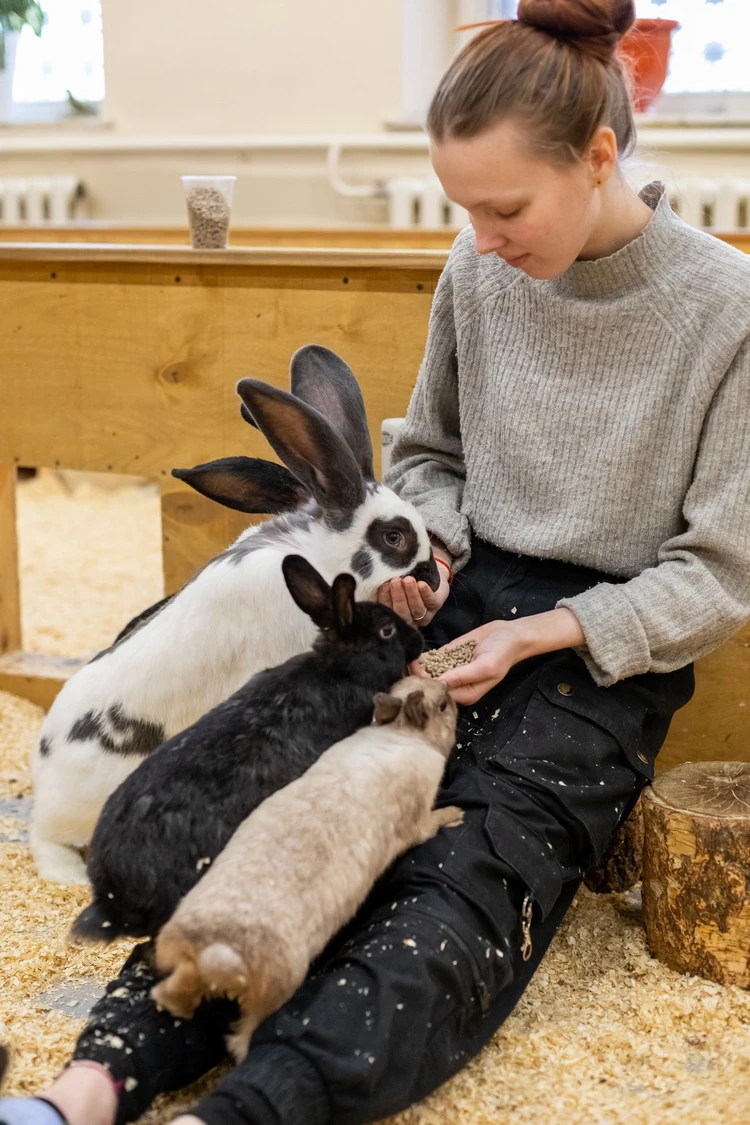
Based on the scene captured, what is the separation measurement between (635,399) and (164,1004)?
105 cm

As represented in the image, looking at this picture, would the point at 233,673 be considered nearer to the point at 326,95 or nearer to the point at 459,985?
the point at 459,985

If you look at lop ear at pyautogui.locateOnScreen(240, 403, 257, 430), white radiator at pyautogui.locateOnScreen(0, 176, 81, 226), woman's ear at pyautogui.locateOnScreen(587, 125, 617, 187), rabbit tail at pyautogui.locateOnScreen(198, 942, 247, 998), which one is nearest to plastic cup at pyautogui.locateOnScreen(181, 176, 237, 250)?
lop ear at pyautogui.locateOnScreen(240, 403, 257, 430)

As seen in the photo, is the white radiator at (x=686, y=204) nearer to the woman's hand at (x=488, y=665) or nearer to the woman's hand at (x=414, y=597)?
the woman's hand at (x=414, y=597)

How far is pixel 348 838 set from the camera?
4.64 ft

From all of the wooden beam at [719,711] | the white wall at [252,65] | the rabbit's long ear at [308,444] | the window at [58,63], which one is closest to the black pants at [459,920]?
the rabbit's long ear at [308,444]

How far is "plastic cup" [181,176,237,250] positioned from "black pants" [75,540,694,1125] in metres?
1.15

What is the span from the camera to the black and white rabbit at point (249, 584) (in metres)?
1.86

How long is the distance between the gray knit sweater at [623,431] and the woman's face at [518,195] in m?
0.12

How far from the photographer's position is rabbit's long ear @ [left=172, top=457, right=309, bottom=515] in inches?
79.0

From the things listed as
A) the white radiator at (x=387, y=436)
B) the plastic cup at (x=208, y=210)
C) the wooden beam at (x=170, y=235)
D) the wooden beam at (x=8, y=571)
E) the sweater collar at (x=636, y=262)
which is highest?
the sweater collar at (x=636, y=262)

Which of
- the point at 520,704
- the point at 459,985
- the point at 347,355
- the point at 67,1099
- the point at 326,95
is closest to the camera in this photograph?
the point at 67,1099

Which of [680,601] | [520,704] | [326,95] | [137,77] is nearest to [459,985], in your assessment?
[520,704]

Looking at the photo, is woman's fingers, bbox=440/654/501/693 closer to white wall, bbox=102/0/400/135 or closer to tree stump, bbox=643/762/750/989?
tree stump, bbox=643/762/750/989

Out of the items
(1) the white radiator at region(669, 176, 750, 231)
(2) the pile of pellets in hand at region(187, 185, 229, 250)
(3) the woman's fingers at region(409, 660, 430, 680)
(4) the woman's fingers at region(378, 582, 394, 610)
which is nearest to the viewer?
(3) the woman's fingers at region(409, 660, 430, 680)
